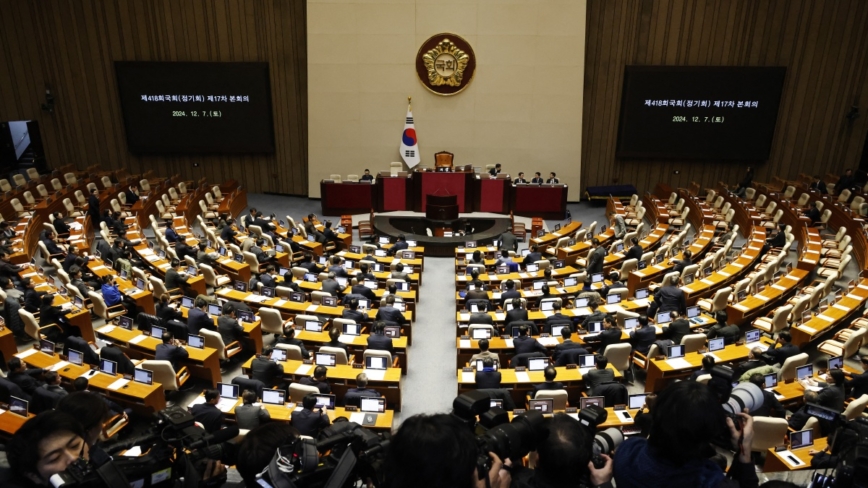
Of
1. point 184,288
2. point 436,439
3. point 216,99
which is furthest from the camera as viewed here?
point 216,99

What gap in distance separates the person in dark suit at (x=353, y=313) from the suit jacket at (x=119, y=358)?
127 inches

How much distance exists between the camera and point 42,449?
2797mm

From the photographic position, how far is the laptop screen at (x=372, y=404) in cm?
714

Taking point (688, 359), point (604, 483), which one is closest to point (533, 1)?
point (688, 359)

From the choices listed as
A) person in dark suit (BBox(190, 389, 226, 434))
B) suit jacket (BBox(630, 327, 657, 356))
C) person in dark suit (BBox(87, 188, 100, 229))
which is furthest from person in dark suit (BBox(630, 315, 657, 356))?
person in dark suit (BBox(87, 188, 100, 229))

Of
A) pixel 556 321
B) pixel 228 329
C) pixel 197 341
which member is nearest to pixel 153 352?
pixel 197 341

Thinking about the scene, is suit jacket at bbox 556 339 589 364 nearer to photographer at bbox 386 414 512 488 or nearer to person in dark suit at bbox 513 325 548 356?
person in dark suit at bbox 513 325 548 356

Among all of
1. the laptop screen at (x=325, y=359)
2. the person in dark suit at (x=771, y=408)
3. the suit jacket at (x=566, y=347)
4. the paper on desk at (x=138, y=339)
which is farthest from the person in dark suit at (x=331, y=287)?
the person in dark suit at (x=771, y=408)

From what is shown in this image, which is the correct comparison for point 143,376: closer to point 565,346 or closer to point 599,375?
point 565,346

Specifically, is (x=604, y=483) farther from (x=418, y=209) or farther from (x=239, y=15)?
(x=239, y=15)

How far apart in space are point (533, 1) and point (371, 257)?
10488mm

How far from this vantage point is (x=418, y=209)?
1903 cm

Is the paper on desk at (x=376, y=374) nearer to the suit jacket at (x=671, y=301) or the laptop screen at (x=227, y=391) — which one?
the laptop screen at (x=227, y=391)

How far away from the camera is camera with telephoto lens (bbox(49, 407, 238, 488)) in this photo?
2.50 m
